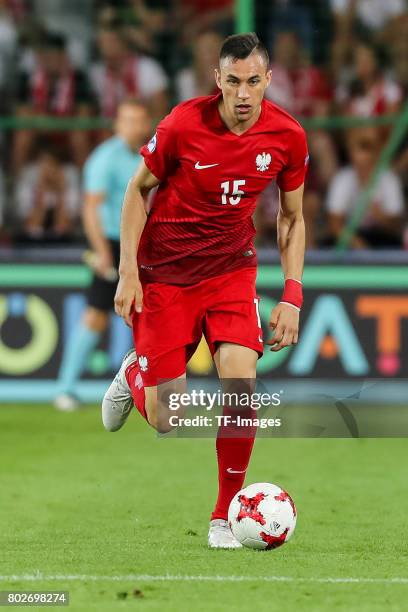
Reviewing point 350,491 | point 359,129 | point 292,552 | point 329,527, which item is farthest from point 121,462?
point 359,129

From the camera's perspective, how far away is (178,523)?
21.4ft

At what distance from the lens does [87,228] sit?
34.7 feet

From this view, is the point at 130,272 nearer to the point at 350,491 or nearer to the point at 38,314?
the point at 350,491

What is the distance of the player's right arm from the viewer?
5.87 metres

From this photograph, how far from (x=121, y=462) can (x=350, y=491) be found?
1679 millimetres

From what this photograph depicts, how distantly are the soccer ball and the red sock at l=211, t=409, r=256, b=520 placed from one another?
23 cm

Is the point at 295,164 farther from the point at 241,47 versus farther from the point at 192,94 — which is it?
the point at 192,94

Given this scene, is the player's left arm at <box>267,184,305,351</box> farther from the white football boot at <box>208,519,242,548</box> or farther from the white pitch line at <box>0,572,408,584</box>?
the white pitch line at <box>0,572,408,584</box>

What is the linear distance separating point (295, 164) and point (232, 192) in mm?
295

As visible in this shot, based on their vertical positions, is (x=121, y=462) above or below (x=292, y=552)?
below

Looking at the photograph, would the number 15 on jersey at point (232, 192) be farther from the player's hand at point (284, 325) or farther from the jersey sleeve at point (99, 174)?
the jersey sleeve at point (99, 174)

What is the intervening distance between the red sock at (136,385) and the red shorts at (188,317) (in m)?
0.11

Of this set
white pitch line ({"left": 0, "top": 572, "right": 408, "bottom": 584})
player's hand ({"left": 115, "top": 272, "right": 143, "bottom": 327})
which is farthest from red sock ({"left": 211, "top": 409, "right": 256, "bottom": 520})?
white pitch line ({"left": 0, "top": 572, "right": 408, "bottom": 584})

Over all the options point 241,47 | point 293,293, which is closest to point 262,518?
point 293,293
